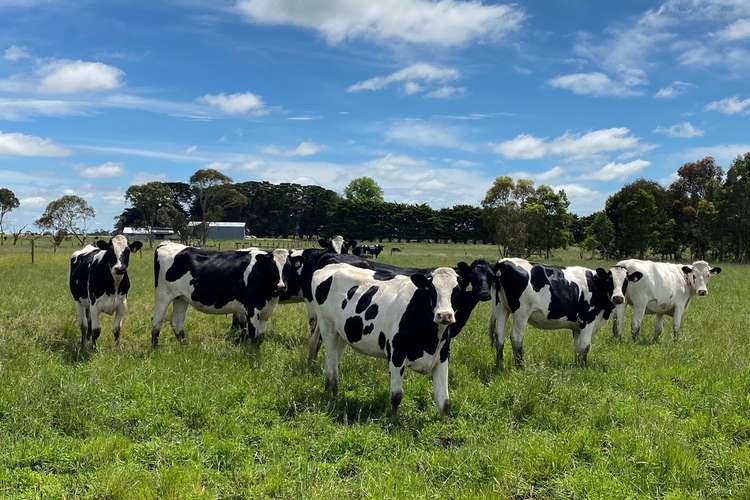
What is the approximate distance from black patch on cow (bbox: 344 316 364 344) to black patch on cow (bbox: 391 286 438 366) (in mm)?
717

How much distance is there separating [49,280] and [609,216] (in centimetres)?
6177

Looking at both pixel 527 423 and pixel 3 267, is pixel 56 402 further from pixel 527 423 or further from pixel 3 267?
pixel 3 267

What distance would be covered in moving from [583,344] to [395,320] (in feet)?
14.9

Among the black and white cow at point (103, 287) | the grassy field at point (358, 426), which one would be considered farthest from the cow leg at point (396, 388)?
the black and white cow at point (103, 287)

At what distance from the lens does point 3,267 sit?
29469 millimetres

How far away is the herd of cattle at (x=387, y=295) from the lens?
23.4 ft

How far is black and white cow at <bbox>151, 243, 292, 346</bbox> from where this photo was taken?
11.3m

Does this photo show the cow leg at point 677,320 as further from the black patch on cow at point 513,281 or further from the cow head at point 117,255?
the cow head at point 117,255

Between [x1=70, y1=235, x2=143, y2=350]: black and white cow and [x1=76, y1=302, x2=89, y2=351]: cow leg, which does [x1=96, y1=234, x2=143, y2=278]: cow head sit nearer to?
[x1=70, y1=235, x2=143, y2=350]: black and white cow

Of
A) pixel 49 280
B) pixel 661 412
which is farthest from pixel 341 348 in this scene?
pixel 49 280

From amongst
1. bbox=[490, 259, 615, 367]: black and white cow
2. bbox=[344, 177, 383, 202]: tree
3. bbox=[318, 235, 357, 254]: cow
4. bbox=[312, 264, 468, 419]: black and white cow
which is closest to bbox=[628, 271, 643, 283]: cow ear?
bbox=[490, 259, 615, 367]: black and white cow

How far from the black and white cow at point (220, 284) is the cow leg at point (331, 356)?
2967 millimetres

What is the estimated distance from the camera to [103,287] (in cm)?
1080

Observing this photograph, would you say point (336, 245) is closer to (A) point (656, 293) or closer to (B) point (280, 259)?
(B) point (280, 259)
